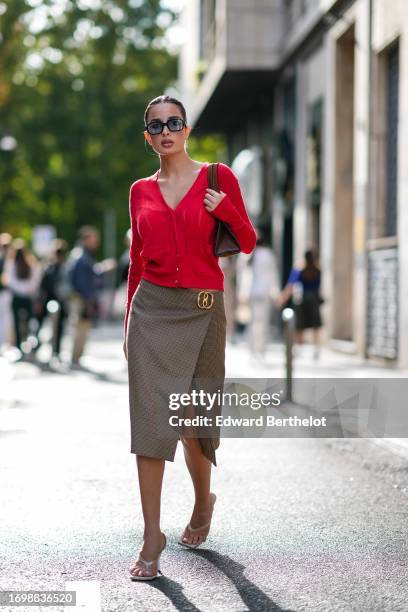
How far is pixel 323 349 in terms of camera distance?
1942 cm

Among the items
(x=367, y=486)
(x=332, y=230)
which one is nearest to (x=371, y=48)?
(x=332, y=230)

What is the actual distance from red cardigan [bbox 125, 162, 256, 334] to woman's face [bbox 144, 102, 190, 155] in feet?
0.43

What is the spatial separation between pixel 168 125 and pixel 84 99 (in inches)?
1572

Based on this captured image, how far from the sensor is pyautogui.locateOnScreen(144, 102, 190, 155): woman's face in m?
4.74

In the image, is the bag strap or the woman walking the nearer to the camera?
the woman walking

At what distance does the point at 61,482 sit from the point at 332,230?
42.9 feet

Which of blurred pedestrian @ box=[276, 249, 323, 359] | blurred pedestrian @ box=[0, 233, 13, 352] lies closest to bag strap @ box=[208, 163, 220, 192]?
blurred pedestrian @ box=[276, 249, 323, 359]

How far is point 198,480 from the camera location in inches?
196

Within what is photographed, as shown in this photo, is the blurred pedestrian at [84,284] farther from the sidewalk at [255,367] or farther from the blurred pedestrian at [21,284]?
the blurred pedestrian at [21,284]

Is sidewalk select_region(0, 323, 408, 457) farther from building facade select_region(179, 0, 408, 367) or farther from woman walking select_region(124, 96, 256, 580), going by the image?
woman walking select_region(124, 96, 256, 580)

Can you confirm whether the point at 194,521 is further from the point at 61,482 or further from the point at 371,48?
the point at 371,48

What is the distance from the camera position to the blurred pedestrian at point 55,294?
16766 millimetres

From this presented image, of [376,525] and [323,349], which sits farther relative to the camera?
[323,349]

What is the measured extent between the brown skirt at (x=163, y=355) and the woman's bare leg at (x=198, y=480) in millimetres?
207
